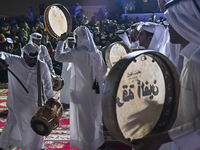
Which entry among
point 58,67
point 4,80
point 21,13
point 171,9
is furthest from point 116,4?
point 171,9

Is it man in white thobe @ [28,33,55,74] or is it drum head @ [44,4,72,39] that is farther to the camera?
man in white thobe @ [28,33,55,74]

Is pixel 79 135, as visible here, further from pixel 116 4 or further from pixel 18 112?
pixel 116 4

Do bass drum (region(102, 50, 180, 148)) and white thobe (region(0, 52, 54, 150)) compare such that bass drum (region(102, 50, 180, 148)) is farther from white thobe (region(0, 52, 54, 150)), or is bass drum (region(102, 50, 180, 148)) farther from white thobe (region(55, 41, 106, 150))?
white thobe (region(55, 41, 106, 150))

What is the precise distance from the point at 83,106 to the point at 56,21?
149 centimetres

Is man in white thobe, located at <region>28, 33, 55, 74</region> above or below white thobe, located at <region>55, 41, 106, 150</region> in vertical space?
above

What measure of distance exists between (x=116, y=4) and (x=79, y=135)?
54.4ft

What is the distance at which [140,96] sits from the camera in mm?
1145

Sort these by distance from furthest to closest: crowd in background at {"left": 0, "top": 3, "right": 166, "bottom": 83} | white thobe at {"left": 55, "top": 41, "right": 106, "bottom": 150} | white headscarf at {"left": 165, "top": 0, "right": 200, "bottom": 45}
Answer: crowd in background at {"left": 0, "top": 3, "right": 166, "bottom": 83}
white thobe at {"left": 55, "top": 41, "right": 106, "bottom": 150}
white headscarf at {"left": 165, "top": 0, "right": 200, "bottom": 45}

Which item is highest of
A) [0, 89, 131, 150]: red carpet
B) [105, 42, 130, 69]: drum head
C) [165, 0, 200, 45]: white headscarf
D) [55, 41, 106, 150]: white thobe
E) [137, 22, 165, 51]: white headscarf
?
[165, 0, 200, 45]: white headscarf

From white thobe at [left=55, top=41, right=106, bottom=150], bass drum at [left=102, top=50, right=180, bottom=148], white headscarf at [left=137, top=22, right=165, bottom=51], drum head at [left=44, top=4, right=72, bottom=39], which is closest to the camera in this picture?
bass drum at [left=102, top=50, right=180, bottom=148]

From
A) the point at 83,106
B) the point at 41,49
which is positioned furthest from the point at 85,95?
the point at 41,49

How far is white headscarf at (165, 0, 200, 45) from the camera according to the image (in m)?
1.08

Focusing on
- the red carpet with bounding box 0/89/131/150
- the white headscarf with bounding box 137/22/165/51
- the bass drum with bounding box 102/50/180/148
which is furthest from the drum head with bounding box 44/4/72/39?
the bass drum with bounding box 102/50/180/148

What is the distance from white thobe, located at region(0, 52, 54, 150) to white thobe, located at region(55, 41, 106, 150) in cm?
45
